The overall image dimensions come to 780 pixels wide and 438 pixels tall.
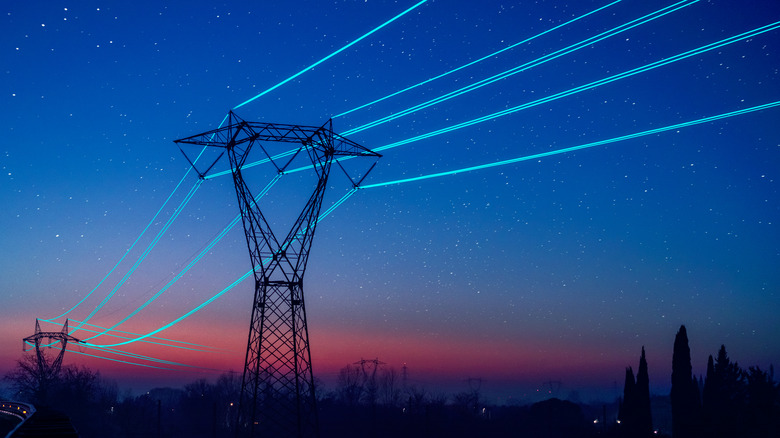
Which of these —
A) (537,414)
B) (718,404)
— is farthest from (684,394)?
(537,414)

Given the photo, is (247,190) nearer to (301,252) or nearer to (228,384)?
(301,252)

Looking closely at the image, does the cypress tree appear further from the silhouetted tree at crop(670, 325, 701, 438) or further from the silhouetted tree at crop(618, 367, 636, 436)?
the silhouetted tree at crop(670, 325, 701, 438)

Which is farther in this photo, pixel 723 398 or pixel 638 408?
pixel 638 408

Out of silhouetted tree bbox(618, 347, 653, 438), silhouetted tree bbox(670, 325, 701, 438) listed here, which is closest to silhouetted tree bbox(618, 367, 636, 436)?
silhouetted tree bbox(618, 347, 653, 438)

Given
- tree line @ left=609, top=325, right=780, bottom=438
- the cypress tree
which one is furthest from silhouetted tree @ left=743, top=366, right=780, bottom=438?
the cypress tree

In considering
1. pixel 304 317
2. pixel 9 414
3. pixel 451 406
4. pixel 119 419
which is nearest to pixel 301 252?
pixel 304 317

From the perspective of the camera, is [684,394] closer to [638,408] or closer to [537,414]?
[638,408]

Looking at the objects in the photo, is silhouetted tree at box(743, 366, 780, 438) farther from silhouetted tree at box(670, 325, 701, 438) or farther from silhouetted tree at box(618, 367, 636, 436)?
silhouetted tree at box(618, 367, 636, 436)

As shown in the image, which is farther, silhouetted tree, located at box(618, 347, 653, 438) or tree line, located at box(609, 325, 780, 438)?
silhouetted tree, located at box(618, 347, 653, 438)

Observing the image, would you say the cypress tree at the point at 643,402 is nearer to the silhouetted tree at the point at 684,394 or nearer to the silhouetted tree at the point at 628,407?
the silhouetted tree at the point at 628,407
